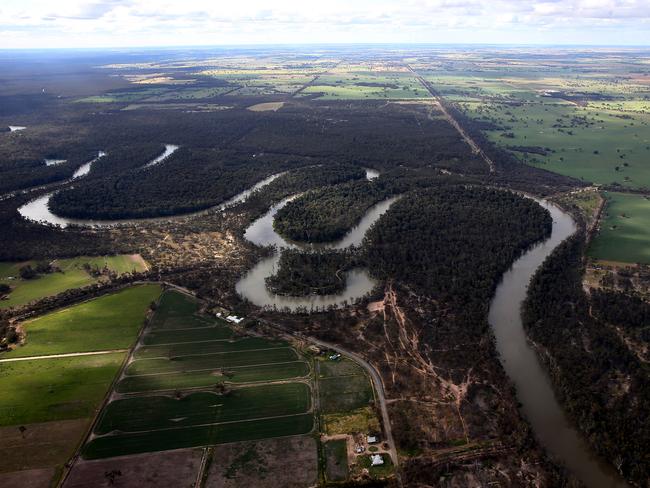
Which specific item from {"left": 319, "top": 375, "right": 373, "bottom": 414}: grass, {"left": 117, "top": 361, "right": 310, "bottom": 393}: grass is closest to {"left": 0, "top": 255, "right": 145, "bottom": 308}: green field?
{"left": 117, "top": 361, "right": 310, "bottom": 393}: grass

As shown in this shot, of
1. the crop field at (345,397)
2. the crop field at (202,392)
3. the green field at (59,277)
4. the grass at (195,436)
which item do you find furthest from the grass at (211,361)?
the green field at (59,277)

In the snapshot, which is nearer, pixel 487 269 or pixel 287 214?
pixel 487 269

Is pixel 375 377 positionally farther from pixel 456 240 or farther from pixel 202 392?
pixel 456 240

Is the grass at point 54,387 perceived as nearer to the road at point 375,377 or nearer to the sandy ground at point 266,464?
the sandy ground at point 266,464

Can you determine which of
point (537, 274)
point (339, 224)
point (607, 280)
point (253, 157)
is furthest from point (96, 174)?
point (607, 280)

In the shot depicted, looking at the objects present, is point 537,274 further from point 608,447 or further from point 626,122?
point 626,122

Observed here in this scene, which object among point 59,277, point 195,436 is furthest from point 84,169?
point 195,436

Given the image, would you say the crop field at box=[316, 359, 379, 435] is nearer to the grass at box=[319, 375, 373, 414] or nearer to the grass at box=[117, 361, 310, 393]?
the grass at box=[319, 375, 373, 414]
